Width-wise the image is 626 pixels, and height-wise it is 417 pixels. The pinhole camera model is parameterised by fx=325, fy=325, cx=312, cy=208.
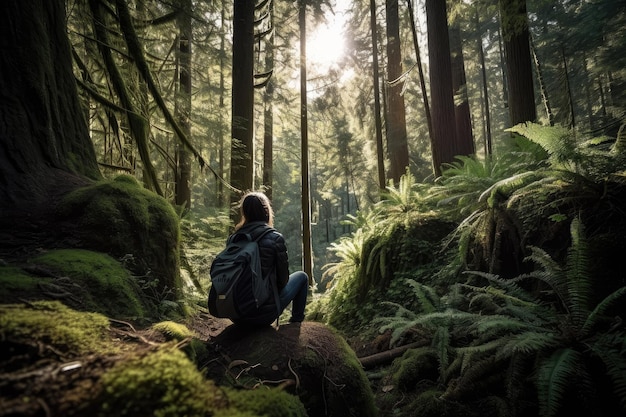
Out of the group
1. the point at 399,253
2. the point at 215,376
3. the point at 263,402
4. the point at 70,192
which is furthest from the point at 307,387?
the point at 399,253

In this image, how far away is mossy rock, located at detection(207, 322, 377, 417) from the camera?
2.42 m

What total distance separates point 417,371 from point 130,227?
3502 mm

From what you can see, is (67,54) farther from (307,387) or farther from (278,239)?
(307,387)

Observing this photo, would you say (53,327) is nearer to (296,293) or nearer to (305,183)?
(296,293)

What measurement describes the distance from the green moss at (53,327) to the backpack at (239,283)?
1244 mm

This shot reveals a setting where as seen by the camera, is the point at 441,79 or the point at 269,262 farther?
the point at 441,79

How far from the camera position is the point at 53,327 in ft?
4.58

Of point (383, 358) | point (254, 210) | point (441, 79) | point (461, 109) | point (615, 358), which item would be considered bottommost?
point (383, 358)

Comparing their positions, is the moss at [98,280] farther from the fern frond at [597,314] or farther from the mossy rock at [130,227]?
the fern frond at [597,314]

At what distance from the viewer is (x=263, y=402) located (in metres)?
1.60

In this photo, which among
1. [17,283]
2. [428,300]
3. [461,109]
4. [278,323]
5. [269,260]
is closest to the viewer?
[17,283]

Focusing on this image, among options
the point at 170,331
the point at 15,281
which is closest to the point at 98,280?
the point at 15,281

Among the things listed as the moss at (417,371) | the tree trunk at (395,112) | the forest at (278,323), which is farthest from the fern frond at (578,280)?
the tree trunk at (395,112)

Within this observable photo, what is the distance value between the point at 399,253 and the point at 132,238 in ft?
15.0
